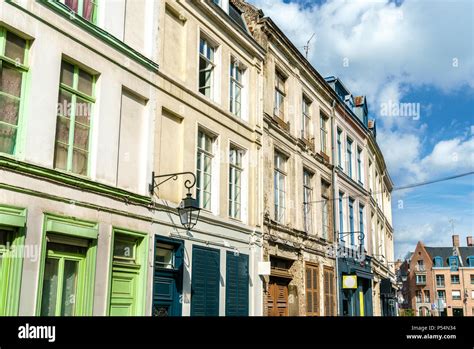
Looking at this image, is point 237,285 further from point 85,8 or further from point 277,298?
point 85,8

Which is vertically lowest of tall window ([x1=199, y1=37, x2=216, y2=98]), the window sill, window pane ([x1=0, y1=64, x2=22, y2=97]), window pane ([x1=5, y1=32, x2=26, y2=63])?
window pane ([x1=0, y1=64, x2=22, y2=97])

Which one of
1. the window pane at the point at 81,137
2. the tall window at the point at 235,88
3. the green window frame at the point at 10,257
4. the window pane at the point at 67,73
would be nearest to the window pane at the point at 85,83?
the window pane at the point at 67,73

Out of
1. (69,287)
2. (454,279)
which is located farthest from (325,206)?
(454,279)

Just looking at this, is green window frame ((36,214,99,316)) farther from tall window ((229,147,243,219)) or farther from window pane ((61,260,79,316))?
tall window ((229,147,243,219))

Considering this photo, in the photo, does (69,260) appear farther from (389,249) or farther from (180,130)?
(389,249)

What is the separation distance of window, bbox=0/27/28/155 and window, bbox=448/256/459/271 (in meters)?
63.2

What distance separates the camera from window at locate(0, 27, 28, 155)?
25.6ft

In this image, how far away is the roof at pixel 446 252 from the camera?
65.4 m

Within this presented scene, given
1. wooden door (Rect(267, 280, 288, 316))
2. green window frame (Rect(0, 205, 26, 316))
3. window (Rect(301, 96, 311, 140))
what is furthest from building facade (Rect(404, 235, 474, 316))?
green window frame (Rect(0, 205, 26, 316))

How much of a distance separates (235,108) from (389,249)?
71.3 feet

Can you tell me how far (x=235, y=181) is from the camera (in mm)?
13914

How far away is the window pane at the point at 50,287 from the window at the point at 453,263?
62.4m

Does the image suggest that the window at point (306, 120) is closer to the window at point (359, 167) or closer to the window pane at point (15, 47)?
the window at point (359, 167)
